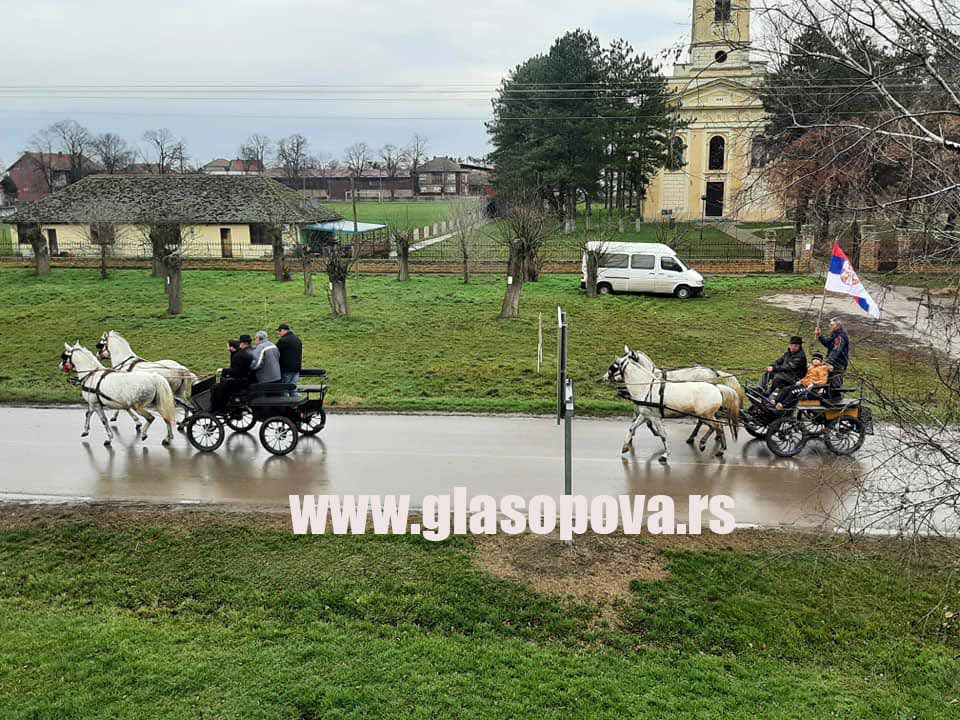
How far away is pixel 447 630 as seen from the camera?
7.52 metres

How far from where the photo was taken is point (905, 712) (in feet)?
20.5

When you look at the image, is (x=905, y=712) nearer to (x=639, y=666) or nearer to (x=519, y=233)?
(x=639, y=666)

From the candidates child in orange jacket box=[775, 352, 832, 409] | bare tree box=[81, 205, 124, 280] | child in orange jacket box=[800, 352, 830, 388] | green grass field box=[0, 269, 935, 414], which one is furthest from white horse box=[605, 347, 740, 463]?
bare tree box=[81, 205, 124, 280]

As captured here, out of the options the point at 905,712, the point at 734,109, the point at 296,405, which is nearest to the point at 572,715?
the point at 905,712

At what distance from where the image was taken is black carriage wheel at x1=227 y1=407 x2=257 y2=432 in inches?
501

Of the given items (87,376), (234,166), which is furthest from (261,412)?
(234,166)

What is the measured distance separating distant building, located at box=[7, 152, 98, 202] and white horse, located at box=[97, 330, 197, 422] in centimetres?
9573

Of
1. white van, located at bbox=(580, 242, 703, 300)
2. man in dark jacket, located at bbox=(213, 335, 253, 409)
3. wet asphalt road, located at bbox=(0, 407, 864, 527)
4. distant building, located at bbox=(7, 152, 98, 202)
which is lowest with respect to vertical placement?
wet asphalt road, located at bbox=(0, 407, 864, 527)

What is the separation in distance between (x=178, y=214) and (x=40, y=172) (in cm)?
7823

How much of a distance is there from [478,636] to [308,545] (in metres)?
2.66

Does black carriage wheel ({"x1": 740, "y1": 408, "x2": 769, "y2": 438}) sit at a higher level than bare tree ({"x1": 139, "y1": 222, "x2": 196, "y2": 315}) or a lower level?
lower

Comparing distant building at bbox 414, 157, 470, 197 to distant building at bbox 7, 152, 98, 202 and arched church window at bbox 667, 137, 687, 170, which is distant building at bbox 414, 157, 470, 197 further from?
arched church window at bbox 667, 137, 687, 170

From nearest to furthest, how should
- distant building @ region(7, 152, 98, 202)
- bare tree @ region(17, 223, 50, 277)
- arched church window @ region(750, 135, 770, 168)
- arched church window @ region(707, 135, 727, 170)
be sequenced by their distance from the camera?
arched church window @ region(750, 135, 770, 168)
bare tree @ region(17, 223, 50, 277)
arched church window @ region(707, 135, 727, 170)
distant building @ region(7, 152, 98, 202)

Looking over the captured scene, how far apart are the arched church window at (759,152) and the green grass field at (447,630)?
343 centimetres
